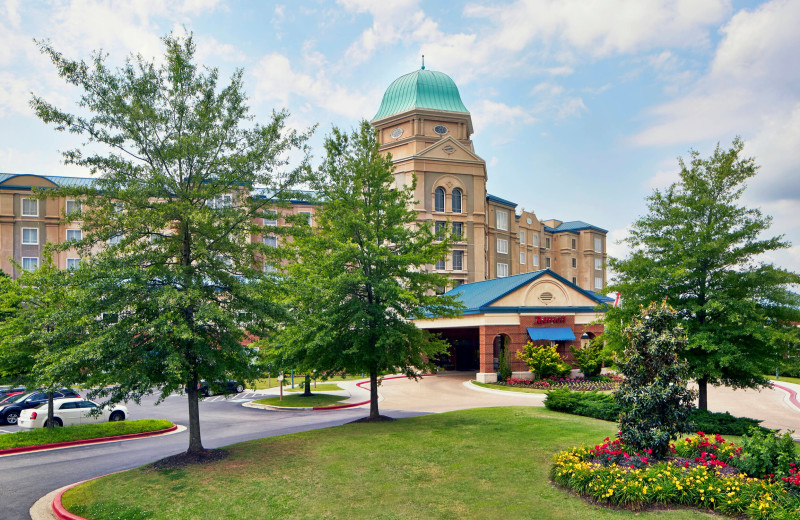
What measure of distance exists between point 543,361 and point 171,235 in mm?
27933

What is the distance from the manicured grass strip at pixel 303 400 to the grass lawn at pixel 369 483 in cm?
1191

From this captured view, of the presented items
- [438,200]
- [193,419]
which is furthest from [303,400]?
A: [438,200]

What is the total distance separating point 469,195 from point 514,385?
24600 mm

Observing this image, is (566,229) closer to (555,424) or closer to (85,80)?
(555,424)

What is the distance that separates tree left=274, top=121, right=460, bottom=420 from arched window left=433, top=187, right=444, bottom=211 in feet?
109

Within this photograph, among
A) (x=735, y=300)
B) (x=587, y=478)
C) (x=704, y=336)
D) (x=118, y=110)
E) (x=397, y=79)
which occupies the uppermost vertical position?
(x=397, y=79)

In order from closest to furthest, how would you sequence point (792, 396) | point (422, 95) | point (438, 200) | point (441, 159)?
point (792, 396), point (441, 159), point (438, 200), point (422, 95)

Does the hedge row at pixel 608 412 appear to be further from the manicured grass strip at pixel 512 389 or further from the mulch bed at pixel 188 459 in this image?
the mulch bed at pixel 188 459

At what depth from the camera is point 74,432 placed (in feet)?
69.6


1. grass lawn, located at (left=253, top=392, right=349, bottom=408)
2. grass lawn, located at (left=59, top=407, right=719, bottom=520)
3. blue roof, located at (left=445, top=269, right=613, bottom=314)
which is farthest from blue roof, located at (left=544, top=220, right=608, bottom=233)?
grass lawn, located at (left=59, top=407, right=719, bottom=520)

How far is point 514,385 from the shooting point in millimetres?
37125

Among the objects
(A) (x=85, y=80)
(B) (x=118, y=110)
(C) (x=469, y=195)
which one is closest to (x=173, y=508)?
(B) (x=118, y=110)

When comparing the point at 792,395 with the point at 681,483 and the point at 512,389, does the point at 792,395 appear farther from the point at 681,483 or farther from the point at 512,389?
the point at 681,483

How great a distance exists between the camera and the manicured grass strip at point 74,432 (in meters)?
19.6
